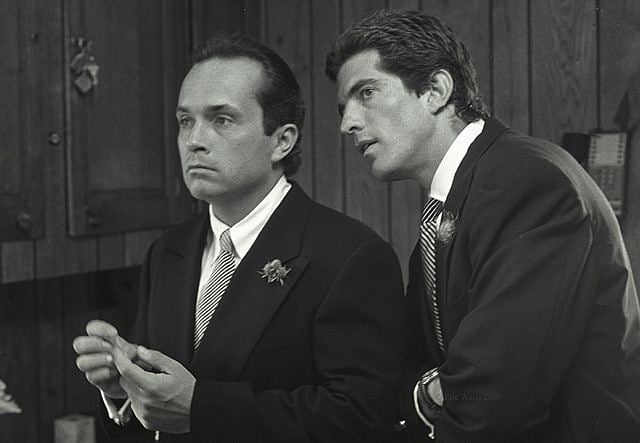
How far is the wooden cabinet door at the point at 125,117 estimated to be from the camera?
6.56 feet

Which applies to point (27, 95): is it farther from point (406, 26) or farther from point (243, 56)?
point (406, 26)

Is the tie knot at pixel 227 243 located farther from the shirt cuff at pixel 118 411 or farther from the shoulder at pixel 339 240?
the shirt cuff at pixel 118 411

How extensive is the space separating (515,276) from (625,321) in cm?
23

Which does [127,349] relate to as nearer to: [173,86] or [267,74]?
[267,74]

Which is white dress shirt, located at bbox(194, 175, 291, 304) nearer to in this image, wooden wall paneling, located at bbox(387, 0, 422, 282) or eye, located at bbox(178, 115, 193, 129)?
eye, located at bbox(178, 115, 193, 129)

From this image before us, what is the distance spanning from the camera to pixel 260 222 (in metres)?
1.62

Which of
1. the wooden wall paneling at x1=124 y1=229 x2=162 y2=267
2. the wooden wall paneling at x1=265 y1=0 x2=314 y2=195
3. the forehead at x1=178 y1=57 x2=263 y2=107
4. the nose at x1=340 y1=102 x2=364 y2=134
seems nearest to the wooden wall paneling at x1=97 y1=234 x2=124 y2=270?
the wooden wall paneling at x1=124 y1=229 x2=162 y2=267

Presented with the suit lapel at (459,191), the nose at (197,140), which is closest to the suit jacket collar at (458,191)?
the suit lapel at (459,191)

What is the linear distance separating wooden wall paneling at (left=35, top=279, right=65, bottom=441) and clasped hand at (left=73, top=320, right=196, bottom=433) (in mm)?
845

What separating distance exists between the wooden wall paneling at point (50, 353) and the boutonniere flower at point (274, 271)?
3.00 feet

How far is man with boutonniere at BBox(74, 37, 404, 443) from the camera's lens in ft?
4.68

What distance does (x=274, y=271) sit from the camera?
1.53 m

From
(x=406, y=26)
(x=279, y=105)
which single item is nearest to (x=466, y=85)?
(x=406, y=26)

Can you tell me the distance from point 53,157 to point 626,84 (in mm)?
1378
